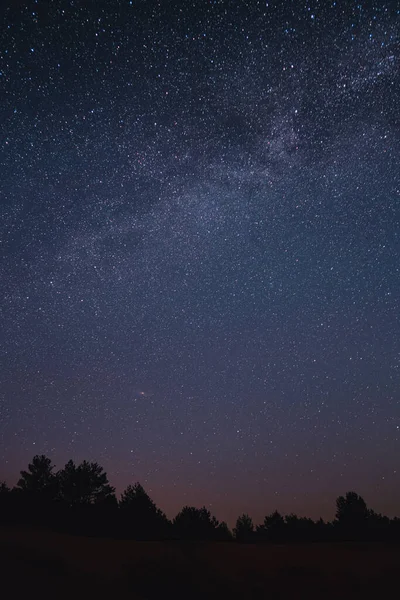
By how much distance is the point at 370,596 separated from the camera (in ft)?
33.4

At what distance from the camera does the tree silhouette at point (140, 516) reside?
28.7m

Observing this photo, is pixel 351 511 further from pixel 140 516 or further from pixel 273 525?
pixel 140 516

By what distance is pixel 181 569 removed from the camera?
1064 cm

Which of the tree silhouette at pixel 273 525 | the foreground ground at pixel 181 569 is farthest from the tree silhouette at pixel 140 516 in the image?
the foreground ground at pixel 181 569

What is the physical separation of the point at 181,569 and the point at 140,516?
83.5 ft

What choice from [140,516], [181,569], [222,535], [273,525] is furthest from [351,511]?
[181,569]

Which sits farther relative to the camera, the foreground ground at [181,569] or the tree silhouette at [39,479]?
the tree silhouette at [39,479]

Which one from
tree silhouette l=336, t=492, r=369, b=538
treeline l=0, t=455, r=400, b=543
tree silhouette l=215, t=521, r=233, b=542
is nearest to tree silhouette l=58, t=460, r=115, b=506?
treeline l=0, t=455, r=400, b=543

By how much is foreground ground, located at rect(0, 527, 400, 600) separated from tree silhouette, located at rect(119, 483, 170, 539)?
1648cm

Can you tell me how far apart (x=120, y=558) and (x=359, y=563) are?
6554 mm

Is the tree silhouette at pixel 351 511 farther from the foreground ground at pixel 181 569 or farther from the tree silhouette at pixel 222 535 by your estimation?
the foreground ground at pixel 181 569

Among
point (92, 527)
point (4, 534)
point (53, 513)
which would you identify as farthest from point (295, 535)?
point (4, 534)

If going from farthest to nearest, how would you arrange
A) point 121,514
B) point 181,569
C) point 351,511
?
point 351,511 → point 121,514 → point 181,569

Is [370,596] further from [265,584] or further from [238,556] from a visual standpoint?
[238,556]
